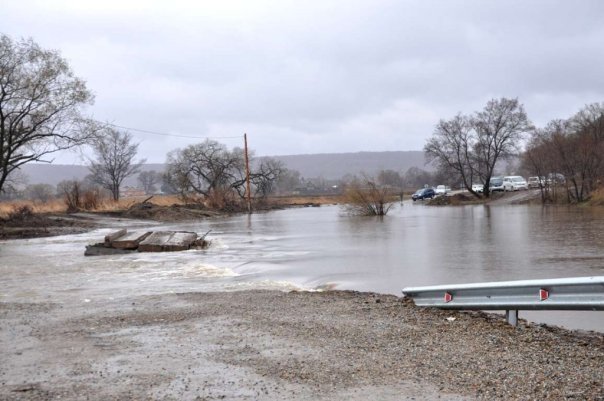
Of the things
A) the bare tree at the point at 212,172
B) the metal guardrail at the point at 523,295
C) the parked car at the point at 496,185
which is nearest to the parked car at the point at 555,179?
the parked car at the point at 496,185

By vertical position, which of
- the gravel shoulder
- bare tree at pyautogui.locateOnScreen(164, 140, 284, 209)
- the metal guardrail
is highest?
bare tree at pyautogui.locateOnScreen(164, 140, 284, 209)

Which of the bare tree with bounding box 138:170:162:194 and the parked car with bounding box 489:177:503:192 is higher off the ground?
the bare tree with bounding box 138:170:162:194

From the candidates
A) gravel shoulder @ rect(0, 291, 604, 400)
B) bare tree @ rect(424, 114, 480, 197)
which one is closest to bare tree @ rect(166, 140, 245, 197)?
bare tree @ rect(424, 114, 480, 197)

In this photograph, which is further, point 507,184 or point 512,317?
point 507,184

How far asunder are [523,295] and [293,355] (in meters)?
2.82

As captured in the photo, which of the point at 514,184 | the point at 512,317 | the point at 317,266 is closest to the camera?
the point at 512,317

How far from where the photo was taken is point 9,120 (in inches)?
1524

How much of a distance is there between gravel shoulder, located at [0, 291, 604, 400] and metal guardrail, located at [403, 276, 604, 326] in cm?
22

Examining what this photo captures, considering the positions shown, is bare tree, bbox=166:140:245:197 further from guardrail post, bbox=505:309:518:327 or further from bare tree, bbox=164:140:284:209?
guardrail post, bbox=505:309:518:327

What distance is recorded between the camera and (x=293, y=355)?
5676 millimetres

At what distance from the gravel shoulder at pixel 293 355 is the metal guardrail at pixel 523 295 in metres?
0.22

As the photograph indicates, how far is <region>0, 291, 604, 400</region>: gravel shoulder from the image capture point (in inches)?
179

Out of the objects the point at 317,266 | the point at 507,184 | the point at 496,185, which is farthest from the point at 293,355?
the point at 496,185

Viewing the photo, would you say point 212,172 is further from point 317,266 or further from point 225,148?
point 317,266
